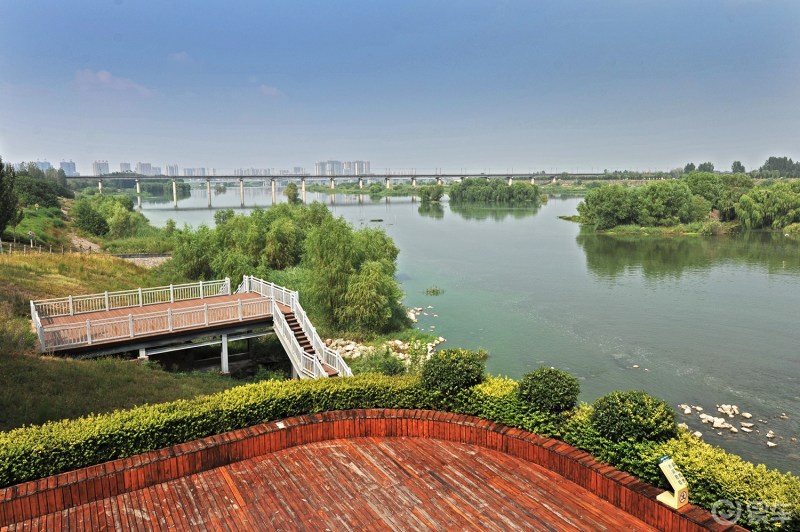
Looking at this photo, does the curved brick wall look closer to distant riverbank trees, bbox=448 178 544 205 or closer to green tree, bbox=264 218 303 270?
green tree, bbox=264 218 303 270

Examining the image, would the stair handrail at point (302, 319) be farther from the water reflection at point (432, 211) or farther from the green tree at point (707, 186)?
the water reflection at point (432, 211)

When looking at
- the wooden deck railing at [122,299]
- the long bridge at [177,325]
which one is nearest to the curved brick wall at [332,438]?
the long bridge at [177,325]

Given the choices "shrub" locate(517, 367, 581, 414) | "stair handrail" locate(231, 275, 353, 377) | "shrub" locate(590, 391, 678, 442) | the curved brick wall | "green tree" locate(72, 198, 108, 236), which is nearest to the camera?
the curved brick wall

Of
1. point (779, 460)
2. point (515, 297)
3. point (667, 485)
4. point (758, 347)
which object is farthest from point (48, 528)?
point (515, 297)

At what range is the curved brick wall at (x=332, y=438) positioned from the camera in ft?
23.3

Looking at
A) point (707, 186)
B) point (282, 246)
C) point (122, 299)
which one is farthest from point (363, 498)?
point (707, 186)

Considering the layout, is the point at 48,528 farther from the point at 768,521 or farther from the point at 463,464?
the point at 768,521

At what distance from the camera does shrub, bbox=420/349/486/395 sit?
9.92 m

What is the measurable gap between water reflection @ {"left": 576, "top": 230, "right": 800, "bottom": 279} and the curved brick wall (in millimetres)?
38204

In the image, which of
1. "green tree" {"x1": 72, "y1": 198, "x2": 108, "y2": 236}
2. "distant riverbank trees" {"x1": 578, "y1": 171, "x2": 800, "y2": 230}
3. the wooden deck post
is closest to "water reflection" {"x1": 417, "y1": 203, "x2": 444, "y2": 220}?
"distant riverbank trees" {"x1": 578, "y1": 171, "x2": 800, "y2": 230}

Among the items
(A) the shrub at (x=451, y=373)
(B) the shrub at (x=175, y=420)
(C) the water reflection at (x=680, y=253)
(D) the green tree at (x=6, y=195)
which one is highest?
(D) the green tree at (x=6, y=195)

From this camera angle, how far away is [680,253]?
55.2m

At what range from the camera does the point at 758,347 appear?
26.1m

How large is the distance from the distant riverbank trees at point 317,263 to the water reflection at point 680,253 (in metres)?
24.3
